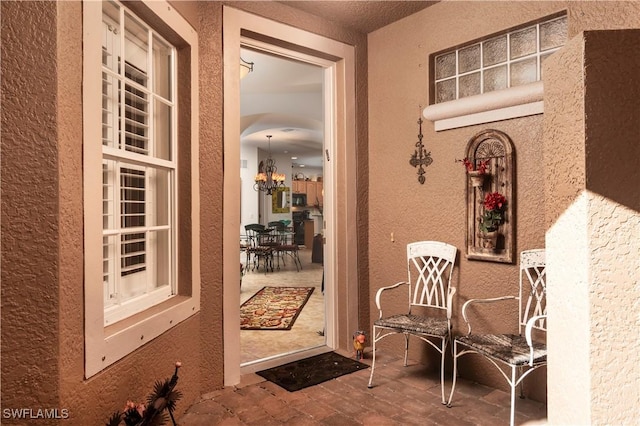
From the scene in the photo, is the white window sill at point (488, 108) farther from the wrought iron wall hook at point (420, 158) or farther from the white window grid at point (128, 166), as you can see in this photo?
the white window grid at point (128, 166)

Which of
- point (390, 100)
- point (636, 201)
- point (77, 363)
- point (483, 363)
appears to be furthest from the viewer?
point (390, 100)

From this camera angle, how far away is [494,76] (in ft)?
9.85

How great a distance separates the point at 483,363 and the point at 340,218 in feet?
5.17

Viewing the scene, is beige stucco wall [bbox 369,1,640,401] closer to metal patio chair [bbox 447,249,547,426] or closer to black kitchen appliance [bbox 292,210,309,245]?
metal patio chair [bbox 447,249,547,426]

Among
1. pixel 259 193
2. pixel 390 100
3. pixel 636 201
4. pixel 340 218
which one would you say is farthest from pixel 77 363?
pixel 259 193

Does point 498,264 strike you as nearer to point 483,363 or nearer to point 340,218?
point 483,363

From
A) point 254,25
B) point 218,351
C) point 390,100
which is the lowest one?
point 218,351

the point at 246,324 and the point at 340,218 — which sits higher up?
the point at 340,218

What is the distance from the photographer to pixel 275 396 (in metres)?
Result: 2.73

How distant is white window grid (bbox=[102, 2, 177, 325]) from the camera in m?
1.93

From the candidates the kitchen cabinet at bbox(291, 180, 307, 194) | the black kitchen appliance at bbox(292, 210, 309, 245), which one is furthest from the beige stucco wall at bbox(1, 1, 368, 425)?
the kitchen cabinet at bbox(291, 180, 307, 194)

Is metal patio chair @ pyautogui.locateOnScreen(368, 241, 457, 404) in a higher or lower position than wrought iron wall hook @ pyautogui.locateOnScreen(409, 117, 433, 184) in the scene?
lower

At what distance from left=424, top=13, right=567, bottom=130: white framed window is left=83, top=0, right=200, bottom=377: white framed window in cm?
188

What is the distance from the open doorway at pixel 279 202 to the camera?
13.1ft
